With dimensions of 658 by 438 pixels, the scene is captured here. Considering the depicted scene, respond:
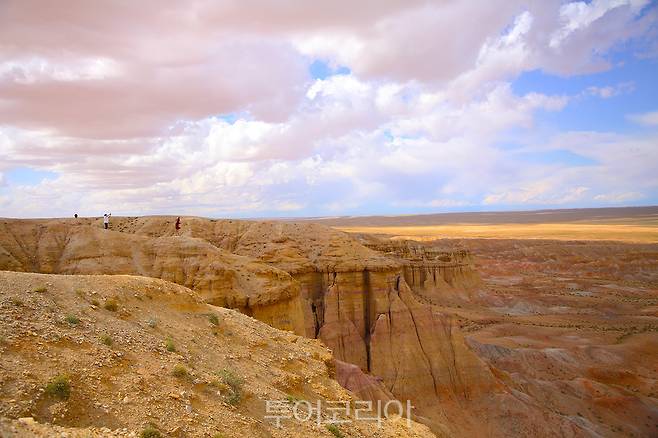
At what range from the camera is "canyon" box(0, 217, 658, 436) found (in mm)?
22688

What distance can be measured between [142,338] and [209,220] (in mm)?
28099

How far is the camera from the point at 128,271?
22.4 metres

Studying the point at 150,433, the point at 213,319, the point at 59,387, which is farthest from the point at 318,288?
the point at 59,387

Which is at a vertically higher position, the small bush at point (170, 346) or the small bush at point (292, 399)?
the small bush at point (170, 346)

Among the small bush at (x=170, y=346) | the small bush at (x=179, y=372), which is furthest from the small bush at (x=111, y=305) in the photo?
the small bush at (x=179, y=372)

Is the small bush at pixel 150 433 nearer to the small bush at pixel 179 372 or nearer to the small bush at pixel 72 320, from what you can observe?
the small bush at pixel 179 372

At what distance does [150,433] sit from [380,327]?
24.5m

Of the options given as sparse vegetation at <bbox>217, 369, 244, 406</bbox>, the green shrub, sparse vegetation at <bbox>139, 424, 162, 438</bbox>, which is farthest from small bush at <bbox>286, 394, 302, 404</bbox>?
sparse vegetation at <bbox>139, 424, 162, 438</bbox>

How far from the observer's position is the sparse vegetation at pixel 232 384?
30.5ft

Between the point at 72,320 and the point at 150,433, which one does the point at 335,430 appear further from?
the point at 72,320

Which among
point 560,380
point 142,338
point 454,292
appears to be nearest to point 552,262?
point 454,292

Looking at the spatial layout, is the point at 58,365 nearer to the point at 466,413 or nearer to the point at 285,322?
the point at 285,322

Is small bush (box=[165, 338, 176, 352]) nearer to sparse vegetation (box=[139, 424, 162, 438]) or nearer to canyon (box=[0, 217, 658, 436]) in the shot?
sparse vegetation (box=[139, 424, 162, 438])

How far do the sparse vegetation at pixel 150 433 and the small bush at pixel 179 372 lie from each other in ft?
5.69
